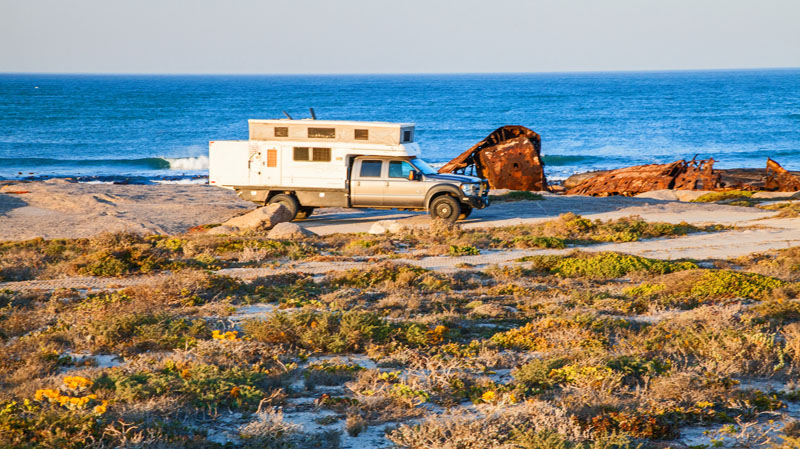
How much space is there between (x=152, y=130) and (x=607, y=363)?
67.6 meters

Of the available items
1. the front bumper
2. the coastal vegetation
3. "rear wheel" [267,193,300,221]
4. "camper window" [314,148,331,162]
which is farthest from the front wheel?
the coastal vegetation

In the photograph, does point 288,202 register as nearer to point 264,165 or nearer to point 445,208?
point 264,165

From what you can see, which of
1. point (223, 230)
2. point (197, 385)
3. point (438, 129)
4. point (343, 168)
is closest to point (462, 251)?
Answer: point (343, 168)

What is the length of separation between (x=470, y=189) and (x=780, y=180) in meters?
17.0

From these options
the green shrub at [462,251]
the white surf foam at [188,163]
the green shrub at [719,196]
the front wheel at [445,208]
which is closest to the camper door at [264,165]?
the front wheel at [445,208]

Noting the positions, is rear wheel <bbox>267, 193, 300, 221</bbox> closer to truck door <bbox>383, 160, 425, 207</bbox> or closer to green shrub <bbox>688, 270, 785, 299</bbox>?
truck door <bbox>383, 160, 425, 207</bbox>

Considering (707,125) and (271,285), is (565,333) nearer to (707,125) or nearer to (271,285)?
(271,285)

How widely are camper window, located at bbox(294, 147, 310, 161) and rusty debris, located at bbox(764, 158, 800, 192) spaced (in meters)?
20.1

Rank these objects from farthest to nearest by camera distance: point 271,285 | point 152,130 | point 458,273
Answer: point 152,130
point 458,273
point 271,285

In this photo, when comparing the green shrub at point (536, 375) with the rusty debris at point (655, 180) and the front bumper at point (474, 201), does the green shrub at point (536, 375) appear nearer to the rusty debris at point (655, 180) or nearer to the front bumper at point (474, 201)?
the front bumper at point (474, 201)

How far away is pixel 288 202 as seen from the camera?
2012 centimetres

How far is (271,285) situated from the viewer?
11797mm

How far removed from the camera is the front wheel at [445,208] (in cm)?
1947

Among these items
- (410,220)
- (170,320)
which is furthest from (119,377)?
(410,220)
